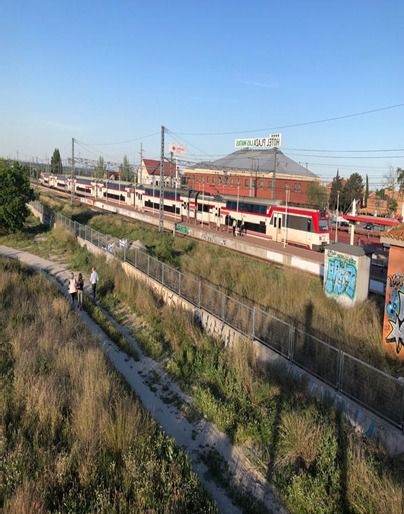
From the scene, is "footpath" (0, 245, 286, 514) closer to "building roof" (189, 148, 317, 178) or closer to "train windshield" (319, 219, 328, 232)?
"train windshield" (319, 219, 328, 232)

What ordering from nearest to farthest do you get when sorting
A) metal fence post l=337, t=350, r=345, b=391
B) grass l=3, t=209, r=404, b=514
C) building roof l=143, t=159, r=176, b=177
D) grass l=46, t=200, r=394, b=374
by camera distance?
grass l=3, t=209, r=404, b=514 < metal fence post l=337, t=350, r=345, b=391 < grass l=46, t=200, r=394, b=374 < building roof l=143, t=159, r=176, b=177

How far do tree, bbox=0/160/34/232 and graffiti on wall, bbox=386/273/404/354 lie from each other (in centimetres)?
3459

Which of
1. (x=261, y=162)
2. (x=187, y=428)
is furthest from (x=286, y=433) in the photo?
(x=261, y=162)

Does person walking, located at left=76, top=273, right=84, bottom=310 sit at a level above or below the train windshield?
below

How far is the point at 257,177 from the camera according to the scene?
77.1 metres

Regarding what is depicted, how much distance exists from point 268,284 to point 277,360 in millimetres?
10026

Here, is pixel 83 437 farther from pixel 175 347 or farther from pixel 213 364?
pixel 175 347

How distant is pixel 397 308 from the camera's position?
12.1m

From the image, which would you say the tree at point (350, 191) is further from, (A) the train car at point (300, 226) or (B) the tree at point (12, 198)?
(B) the tree at point (12, 198)

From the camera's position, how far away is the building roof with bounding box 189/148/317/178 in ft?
260

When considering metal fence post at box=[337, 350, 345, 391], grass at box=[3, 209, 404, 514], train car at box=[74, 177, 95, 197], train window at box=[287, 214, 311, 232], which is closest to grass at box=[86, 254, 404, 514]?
grass at box=[3, 209, 404, 514]

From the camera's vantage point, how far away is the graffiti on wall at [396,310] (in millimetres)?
11871

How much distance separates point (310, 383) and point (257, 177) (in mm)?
69324

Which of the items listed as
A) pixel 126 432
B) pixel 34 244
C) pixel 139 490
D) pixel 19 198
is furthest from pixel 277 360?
pixel 19 198
